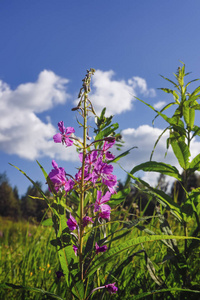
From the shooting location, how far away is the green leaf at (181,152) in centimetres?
191

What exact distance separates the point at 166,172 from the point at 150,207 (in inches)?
867

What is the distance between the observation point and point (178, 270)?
1.86 meters

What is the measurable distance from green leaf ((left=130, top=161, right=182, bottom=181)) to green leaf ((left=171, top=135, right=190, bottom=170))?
87 millimetres

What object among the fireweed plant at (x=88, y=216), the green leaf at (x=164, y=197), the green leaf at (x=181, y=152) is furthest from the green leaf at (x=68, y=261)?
the green leaf at (x=181, y=152)

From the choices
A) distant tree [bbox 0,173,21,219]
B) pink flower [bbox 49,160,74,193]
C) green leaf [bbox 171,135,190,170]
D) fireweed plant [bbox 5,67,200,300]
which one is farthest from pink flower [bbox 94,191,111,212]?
distant tree [bbox 0,173,21,219]

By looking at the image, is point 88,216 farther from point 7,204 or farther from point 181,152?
point 7,204

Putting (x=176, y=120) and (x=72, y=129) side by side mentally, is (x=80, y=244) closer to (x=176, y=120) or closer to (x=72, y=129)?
(x=72, y=129)

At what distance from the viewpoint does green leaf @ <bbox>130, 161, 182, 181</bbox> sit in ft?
6.28

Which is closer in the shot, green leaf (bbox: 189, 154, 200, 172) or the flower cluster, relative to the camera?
the flower cluster

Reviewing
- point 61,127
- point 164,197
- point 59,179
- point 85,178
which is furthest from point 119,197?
point 61,127

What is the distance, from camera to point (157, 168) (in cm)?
194

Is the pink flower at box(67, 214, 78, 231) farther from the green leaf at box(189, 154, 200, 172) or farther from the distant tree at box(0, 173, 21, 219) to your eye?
the distant tree at box(0, 173, 21, 219)

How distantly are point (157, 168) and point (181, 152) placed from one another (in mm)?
202

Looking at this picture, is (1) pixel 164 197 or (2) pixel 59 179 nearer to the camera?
(2) pixel 59 179
